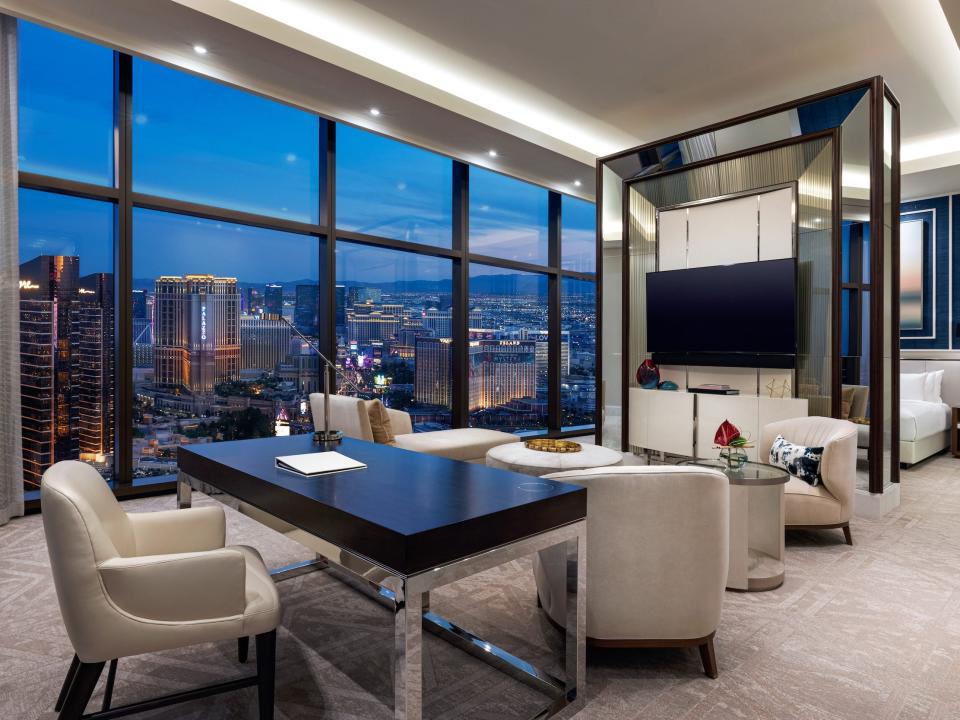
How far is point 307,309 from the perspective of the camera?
201 inches

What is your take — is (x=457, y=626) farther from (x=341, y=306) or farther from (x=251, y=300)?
(x=341, y=306)

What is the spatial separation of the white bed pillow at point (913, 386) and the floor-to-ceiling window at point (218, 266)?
4448 mm

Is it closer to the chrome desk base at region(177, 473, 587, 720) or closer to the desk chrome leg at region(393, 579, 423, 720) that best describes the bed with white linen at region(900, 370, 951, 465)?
the chrome desk base at region(177, 473, 587, 720)

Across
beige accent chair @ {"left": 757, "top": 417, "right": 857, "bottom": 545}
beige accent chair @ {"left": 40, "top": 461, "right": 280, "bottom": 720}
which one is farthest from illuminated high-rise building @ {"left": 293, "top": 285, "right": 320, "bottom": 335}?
beige accent chair @ {"left": 757, "top": 417, "right": 857, "bottom": 545}

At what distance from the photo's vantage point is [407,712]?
1.27 m

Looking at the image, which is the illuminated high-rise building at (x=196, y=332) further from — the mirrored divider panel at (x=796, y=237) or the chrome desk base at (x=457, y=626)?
the mirrored divider panel at (x=796, y=237)

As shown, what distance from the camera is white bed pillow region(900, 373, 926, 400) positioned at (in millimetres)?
6477

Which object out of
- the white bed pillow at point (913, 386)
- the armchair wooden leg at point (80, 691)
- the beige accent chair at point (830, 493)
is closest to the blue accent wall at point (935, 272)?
the white bed pillow at point (913, 386)

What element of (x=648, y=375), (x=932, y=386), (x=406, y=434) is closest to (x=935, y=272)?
(x=932, y=386)

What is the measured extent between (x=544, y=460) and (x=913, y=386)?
5.44 m

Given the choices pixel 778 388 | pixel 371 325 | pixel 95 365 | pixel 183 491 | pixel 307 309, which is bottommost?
pixel 183 491

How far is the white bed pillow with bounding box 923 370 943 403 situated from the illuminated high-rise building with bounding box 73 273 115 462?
778cm

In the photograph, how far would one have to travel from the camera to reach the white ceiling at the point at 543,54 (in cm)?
362

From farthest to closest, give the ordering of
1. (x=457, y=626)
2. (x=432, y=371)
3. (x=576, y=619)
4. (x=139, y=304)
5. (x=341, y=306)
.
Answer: (x=432, y=371) < (x=341, y=306) < (x=139, y=304) < (x=457, y=626) < (x=576, y=619)
